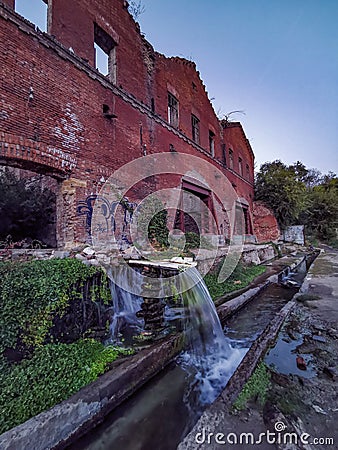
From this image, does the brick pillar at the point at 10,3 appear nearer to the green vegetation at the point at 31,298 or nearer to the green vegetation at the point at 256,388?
the green vegetation at the point at 31,298

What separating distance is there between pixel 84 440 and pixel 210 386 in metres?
1.56

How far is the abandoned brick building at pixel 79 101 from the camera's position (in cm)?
493

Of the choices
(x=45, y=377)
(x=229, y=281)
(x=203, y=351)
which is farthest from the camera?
(x=229, y=281)

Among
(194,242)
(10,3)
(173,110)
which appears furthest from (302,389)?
(173,110)

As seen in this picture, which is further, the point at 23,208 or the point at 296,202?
the point at 296,202

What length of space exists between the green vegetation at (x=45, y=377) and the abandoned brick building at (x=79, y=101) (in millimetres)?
3361

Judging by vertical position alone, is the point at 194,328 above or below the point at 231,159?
below

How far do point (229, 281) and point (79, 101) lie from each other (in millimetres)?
6352

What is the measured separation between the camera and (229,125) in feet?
56.6

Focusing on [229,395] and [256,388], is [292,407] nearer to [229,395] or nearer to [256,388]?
[256,388]

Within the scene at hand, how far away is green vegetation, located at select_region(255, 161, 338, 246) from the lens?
19.1m

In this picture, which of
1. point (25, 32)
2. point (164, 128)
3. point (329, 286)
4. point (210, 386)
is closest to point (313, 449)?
point (210, 386)

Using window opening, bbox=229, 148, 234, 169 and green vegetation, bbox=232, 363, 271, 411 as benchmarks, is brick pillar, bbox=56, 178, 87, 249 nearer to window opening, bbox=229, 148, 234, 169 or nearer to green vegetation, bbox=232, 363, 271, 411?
green vegetation, bbox=232, 363, 271, 411

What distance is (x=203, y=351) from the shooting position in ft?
12.4
